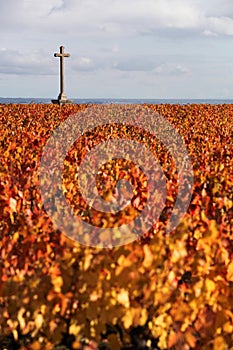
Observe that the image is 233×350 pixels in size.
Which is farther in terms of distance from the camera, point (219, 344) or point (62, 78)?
point (62, 78)

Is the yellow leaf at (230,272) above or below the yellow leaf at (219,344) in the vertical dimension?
above

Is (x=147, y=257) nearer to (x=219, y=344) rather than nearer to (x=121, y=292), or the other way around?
(x=121, y=292)

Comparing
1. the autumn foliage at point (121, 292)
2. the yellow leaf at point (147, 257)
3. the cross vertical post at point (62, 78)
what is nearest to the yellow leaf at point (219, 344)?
the autumn foliage at point (121, 292)

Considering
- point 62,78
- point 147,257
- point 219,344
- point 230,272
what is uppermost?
point 62,78

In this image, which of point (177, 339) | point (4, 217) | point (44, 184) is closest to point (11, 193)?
point (4, 217)

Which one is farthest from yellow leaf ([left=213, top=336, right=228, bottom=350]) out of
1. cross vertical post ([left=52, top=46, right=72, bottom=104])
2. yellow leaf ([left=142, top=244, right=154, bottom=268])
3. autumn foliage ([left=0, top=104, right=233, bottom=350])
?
cross vertical post ([left=52, top=46, right=72, bottom=104])

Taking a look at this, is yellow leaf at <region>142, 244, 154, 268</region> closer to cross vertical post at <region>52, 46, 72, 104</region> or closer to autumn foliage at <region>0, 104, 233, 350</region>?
autumn foliage at <region>0, 104, 233, 350</region>

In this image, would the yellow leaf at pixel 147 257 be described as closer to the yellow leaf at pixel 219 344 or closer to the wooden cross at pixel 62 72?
the yellow leaf at pixel 219 344

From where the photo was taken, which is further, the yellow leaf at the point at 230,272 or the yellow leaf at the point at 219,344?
the yellow leaf at the point at 230,272

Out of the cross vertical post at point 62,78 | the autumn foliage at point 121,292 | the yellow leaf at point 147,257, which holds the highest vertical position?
the cross vertical post at point 62,78

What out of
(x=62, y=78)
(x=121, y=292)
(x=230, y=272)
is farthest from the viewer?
(x=62, y=78)

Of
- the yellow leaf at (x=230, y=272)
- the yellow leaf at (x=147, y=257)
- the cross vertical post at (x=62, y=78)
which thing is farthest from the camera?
the cross vertical post at (x=62, y=78)

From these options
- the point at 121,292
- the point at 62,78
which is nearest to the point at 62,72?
the point at 62,78

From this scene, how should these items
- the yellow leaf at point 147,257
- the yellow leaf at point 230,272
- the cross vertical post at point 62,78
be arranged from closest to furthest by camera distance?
the yellow leaf at point 147,257, the yellow leaf at point 230,272, the cross vertical post at point 62,78
